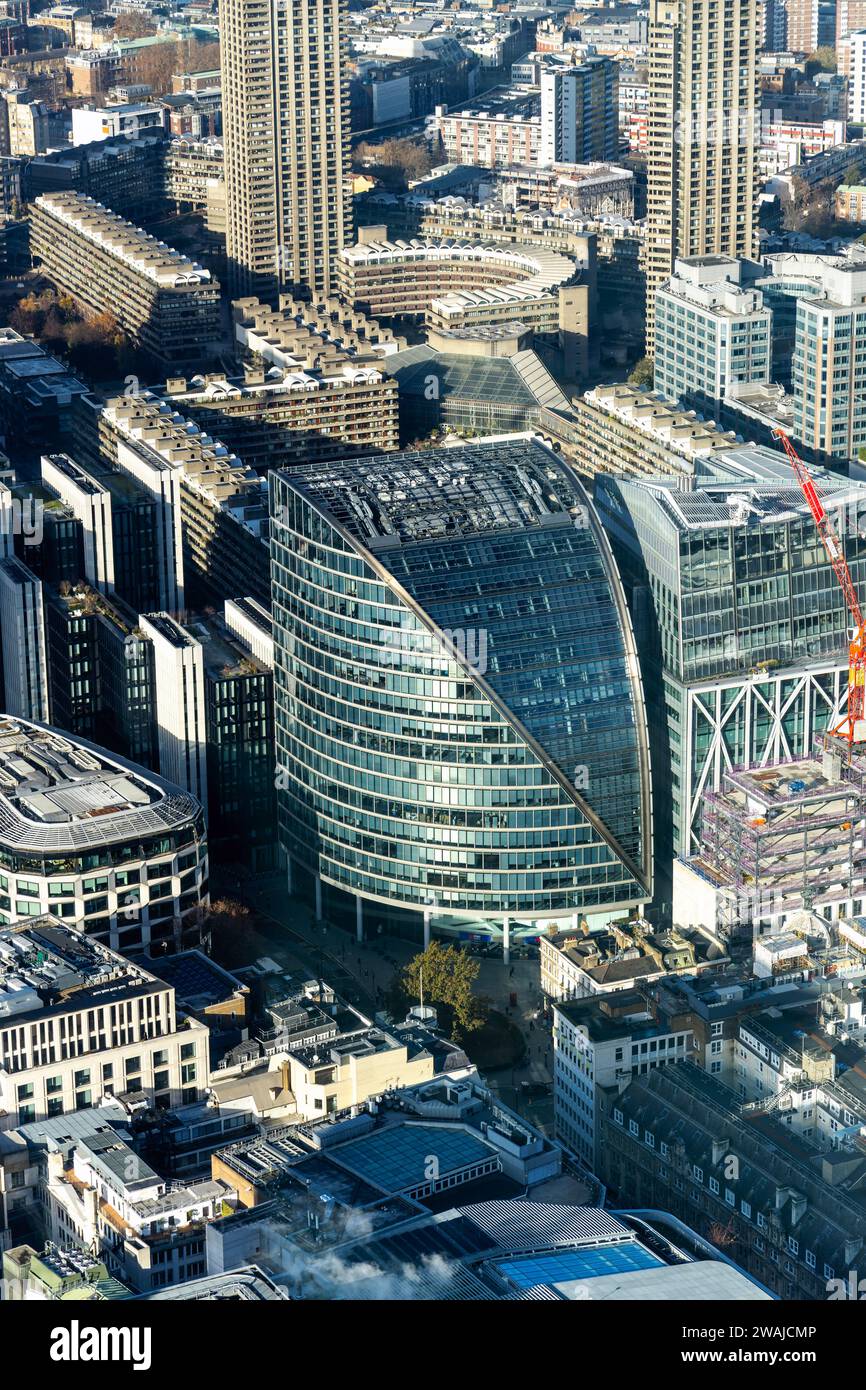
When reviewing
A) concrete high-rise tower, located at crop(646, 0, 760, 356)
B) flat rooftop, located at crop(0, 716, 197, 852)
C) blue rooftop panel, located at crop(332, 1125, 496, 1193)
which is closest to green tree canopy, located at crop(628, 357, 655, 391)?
concrete high-rise tower, located at crop(646, 0, 760, 356)

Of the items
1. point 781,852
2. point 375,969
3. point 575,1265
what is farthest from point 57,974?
point 575,1265

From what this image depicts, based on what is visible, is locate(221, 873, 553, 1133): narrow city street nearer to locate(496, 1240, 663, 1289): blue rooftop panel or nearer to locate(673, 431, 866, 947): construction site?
locate(673, 431, 866, 947): construction site

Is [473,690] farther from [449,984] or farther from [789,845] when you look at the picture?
[789,845]

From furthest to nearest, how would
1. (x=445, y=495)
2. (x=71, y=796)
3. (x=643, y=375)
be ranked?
(x=643, y=375) → (x=445, y=495) → (x=71, y=796)

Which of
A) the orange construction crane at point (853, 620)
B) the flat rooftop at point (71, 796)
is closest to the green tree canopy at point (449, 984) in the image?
the flat rooftop at point (71, 796)

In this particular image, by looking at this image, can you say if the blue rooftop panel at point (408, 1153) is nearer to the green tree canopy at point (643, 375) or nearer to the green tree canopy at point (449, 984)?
the green tree canopy at point (449, 984)

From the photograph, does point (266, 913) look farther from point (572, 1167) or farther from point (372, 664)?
point (572, 1167)
